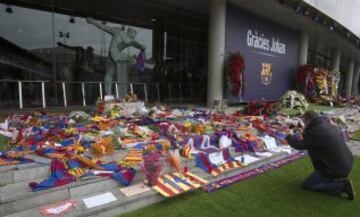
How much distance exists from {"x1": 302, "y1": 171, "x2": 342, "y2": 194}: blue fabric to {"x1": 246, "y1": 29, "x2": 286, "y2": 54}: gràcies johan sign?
12.3 m

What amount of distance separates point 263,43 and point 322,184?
13912 mm

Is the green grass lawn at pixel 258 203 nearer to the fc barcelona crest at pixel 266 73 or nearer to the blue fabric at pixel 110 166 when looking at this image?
the blue fabric at pixel 110 166

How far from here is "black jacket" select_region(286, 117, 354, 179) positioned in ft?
13.7

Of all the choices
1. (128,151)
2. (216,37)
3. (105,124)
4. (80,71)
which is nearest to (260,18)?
(216,37)

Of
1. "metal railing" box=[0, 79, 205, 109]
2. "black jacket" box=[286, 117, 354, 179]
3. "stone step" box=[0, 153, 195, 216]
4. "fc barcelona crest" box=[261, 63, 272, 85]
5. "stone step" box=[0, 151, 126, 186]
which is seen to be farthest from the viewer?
"fc barcelona crest" box=[261, 63, 272, 85]

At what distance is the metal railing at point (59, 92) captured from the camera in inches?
418

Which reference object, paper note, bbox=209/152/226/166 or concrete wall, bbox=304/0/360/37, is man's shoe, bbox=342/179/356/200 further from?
concrete wall, bbox=304/0/360/37

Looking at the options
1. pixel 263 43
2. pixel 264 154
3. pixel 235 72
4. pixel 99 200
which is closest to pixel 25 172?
pixel 99 200

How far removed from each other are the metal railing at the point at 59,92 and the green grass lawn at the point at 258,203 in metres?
6.80

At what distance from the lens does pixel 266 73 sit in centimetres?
1780

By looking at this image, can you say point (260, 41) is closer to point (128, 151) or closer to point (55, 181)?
point (128, 151)

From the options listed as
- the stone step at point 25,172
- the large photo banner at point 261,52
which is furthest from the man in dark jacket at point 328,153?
the large photo banner at point 261,52

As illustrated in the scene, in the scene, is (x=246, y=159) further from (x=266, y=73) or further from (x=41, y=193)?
(x=266, y=73)

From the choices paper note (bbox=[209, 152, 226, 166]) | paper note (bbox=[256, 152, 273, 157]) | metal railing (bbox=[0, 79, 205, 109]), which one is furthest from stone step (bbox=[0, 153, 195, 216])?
metal railing (bbox=[0, 79, 205, 109])
